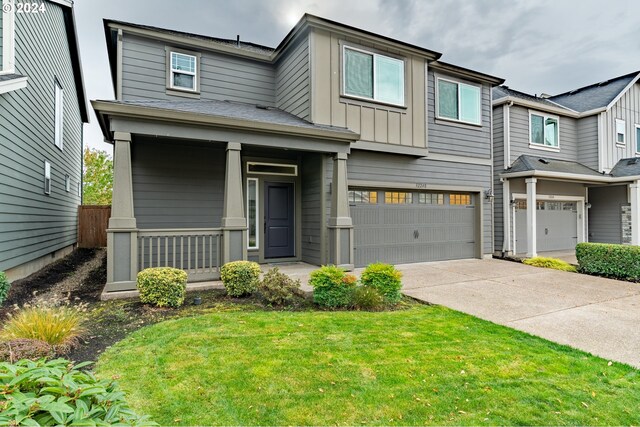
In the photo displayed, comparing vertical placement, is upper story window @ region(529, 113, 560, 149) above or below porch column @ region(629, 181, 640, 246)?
above

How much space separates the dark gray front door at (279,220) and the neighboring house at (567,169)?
710 centimetres

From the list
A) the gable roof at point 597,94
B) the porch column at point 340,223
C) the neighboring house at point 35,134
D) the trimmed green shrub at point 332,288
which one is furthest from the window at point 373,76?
the gable roof at point 597,94

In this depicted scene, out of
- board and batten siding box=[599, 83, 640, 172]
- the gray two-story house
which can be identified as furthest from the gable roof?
the gray two-story house

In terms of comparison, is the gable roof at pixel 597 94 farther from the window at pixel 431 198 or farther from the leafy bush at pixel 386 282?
the leafy bush at pixel 386 282

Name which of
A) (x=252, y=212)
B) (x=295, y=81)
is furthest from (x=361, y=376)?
(x=295, y=81)

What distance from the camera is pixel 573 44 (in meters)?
15.5

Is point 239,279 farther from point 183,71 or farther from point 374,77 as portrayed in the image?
point 374,77

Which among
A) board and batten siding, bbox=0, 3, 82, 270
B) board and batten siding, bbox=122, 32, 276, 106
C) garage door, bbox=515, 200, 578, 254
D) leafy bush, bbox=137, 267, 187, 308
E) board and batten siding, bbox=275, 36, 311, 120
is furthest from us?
garage door, bbox=515, 200, 578, 254

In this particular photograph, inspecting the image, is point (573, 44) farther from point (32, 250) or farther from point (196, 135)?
point (32, 250)

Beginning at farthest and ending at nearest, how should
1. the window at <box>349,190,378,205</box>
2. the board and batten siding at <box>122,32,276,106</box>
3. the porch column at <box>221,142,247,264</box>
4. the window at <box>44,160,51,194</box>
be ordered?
the window at <box>349,190,378,205</box> → the window at <box>44,160,51,194</box> → the board and batten siding at <box>122,32,276,106</box> → the porch column at <box>221,142,247,264</box>

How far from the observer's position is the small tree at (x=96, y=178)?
20.8 m

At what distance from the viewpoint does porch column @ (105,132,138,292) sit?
215 inches
